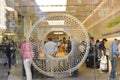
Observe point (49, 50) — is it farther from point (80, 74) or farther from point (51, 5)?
point (51, 5)

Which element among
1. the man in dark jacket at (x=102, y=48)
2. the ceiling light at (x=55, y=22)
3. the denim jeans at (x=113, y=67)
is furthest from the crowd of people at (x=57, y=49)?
the ceiling light at (x=55, y=22)

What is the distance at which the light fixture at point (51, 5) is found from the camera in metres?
11.2

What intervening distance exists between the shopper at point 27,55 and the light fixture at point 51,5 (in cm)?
147

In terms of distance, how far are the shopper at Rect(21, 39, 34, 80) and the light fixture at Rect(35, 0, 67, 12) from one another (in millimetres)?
1467

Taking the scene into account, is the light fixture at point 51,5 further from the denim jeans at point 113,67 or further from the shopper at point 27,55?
the denim jeans at point 113,67

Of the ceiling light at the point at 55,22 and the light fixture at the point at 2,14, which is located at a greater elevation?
the light fixture at the point at 2,14

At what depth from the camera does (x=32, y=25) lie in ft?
34.6

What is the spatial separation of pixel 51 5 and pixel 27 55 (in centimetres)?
230

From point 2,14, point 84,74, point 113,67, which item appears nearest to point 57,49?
point 84,74

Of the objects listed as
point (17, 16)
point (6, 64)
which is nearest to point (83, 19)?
point (17, 16)

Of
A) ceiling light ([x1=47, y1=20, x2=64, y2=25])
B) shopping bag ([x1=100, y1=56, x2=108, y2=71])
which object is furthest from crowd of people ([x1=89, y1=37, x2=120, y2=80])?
ceiling light ([x1=47, y1=20, x2=64, y2=25])

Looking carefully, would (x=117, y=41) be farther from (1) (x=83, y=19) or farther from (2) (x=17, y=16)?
(2) (x=17, y=16)

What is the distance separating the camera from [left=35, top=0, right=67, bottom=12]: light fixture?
11.2 meters

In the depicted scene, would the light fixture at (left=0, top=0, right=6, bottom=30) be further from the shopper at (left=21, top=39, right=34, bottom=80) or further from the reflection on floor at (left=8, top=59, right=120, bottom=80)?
the reflection on floor at (left=8, top=59, right=120, bottom=80)
